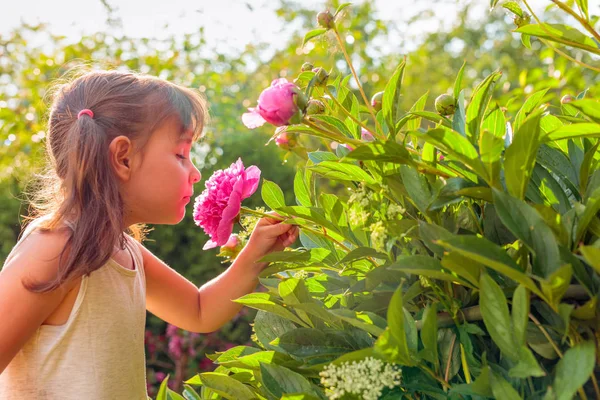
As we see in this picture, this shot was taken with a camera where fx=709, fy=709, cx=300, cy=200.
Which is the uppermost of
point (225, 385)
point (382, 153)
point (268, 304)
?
point (382, 153)

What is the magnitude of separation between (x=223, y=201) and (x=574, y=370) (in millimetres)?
681

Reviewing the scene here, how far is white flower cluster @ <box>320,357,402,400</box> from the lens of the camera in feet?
2.49

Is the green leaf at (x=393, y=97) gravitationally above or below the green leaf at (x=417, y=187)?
above

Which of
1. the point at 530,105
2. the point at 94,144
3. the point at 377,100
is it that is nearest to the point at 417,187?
the point at 530,105

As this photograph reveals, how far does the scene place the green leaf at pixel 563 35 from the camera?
0.93 m

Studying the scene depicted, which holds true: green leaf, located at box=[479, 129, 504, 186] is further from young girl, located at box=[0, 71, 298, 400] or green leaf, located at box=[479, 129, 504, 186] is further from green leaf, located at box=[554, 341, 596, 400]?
young girl, located at box=[0, 71, 298, 400]

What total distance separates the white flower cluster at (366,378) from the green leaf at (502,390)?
4.3 inches

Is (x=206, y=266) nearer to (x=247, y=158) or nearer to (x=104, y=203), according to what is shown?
(x=247, y=158)

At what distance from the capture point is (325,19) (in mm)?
1131

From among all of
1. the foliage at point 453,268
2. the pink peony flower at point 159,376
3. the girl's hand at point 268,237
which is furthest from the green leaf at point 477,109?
the pink peony flower at point 159,376

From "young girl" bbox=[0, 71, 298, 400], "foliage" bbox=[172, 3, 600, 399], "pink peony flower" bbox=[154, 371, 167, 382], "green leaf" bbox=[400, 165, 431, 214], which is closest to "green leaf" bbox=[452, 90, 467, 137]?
"foliage" bbox=[172, 3, 600, 399]

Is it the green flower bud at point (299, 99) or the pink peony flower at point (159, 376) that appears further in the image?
the pink peony flower at point (159, 376)

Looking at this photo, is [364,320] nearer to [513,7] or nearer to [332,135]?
[332,135]

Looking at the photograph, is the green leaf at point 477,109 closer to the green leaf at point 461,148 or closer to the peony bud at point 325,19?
the green leaf at point 461,148
